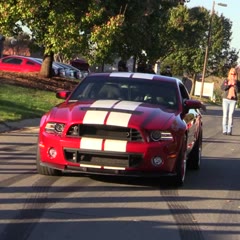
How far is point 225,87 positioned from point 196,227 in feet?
34.9

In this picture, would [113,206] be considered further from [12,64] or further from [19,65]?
[12,64]

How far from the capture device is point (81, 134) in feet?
24.1

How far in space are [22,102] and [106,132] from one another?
1035 cm

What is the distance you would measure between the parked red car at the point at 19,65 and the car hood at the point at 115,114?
65.0ft

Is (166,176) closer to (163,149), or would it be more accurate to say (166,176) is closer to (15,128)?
(163,149)

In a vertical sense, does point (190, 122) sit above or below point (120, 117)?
below

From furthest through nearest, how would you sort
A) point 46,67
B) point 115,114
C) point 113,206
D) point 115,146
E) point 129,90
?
point 46,67 → point 129,90 → point 115,114 → point 115,146 → point 113,206

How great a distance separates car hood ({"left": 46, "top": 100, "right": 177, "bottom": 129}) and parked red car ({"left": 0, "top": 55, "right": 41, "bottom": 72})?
65.0ft

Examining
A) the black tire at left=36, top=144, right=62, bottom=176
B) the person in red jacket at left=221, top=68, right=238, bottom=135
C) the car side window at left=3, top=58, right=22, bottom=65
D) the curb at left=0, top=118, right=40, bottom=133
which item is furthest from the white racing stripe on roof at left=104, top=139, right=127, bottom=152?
the car side window at left=3, top=58, right=22, bottom=65

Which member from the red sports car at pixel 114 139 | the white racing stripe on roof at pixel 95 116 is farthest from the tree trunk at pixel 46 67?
the white racing stripe on roof at pixel 95 116

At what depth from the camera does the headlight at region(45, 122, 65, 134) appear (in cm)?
749

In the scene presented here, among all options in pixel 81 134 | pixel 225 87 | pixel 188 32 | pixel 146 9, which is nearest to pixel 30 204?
pixel 81 134

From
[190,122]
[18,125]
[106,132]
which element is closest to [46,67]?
[18,125]

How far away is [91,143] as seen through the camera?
23.7 feet
